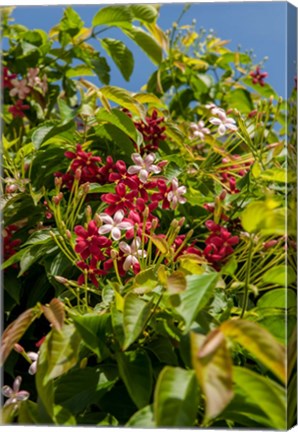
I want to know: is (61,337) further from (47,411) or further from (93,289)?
(93,289)

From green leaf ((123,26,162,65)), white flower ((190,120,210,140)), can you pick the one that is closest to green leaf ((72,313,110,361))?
white flower ((190,120,210,140))

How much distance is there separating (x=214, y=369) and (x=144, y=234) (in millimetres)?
282

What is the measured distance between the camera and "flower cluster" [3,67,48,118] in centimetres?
155

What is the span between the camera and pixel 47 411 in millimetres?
739

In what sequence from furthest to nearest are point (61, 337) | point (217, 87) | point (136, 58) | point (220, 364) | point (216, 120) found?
point (217, 87)
point (136, 58)
point (216, 120)
point (61, 337)
point (220, 364)

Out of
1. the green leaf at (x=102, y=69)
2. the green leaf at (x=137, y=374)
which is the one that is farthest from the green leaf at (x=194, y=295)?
the green leaf at (x=102, y=69)

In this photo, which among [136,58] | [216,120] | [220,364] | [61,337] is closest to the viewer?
[220,364]

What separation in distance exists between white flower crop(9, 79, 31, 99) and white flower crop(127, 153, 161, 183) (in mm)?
690

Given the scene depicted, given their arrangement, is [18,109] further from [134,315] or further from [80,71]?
[134,315]

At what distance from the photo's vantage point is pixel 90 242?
0.86 meters

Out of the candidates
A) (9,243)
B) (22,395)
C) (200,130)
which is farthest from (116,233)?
(200,130)

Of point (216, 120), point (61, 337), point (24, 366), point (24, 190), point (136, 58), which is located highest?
point (136, 58)

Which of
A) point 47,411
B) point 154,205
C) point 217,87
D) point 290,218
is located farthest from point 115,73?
point 47,411

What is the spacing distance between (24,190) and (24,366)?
288 millimetres
